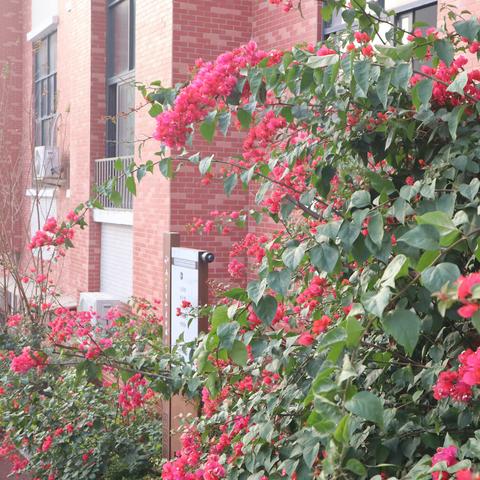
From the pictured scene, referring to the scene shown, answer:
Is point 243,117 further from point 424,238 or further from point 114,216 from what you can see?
point 114,216

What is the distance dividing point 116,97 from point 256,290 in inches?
407

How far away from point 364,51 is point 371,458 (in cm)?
154

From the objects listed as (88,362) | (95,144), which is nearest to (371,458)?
(88,362)

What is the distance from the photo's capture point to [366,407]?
1765 mm

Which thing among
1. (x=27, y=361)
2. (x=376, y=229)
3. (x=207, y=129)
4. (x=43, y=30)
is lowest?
(x=27, y=361)

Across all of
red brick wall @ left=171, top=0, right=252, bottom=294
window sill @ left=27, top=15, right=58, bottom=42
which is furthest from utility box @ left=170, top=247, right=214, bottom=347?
window sill @ left=27, top=15, right=58, bottom=42

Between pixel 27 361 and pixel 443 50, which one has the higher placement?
pixel 443 50

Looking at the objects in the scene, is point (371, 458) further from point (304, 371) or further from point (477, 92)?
point (477, 92)

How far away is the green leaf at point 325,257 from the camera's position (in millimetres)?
2479

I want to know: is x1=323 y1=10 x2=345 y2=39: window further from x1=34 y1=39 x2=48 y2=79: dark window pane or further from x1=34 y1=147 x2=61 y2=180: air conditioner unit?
x1=34 y1=39 x2=48 y2=79: dark window pane

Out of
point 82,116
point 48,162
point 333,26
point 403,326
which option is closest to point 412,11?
point 333,26

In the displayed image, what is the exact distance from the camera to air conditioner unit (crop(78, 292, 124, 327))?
11.1 m

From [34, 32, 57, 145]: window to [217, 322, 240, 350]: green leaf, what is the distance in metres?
13.1

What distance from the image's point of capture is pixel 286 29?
8.70 m
